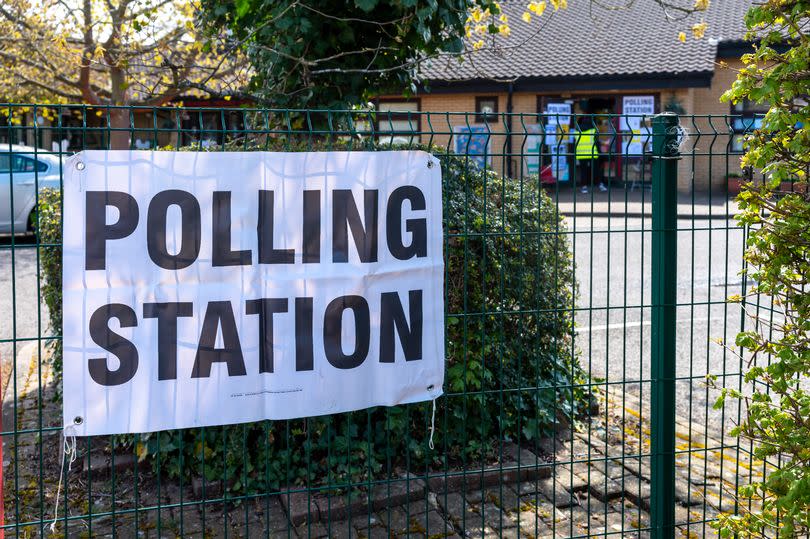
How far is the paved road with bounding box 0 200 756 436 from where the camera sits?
218 inches

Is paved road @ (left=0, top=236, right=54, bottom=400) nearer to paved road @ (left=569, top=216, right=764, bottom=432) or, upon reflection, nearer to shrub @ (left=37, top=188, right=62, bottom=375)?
shrub @ (left=37, top=188, right=62, bottom=375)

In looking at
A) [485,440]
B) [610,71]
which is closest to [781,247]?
[485,440]

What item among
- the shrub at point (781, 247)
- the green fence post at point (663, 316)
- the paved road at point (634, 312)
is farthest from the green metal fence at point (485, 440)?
the shrub at point (781, 247)

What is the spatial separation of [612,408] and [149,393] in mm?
3624

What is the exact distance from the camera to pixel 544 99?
88.4 ft

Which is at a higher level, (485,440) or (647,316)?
(647,316)

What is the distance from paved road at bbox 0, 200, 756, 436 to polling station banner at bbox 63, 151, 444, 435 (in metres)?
0.99

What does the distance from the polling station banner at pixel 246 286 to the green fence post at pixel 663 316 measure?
0.97 metres

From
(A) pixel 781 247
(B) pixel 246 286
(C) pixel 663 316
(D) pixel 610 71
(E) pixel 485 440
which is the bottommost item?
(E) pixel 485 440

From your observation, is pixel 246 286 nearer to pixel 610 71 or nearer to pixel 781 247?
pixel 781 247

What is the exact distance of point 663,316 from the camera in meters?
3.74

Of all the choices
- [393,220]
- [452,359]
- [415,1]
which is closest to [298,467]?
[452,359]

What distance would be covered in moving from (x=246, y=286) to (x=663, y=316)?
1.74 metres

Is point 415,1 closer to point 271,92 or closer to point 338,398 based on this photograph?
point 271,92
